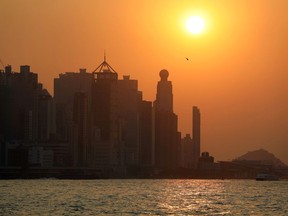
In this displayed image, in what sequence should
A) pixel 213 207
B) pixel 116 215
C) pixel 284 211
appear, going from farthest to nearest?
pixel 213 207 → pixel 284 211 → pixel 116 215

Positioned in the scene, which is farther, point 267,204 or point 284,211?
point 267,204

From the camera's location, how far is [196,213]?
10781 centimetres

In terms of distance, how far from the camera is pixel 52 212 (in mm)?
105875

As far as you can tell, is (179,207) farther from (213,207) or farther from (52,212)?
(52,212)

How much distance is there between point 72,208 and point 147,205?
13541 mm

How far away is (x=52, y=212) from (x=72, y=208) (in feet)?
27.9

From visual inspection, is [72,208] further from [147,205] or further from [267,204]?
[267,204]

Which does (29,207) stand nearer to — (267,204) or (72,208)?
(72,208)

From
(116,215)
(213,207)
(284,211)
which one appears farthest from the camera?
(213,207)

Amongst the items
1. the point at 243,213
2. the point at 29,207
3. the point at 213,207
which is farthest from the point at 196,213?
the point at 29,207

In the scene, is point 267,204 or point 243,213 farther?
point 267,204

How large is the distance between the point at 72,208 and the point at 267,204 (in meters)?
30.1

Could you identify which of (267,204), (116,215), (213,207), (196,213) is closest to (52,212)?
(116,215)

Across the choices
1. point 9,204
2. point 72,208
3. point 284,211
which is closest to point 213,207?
point 284,211
